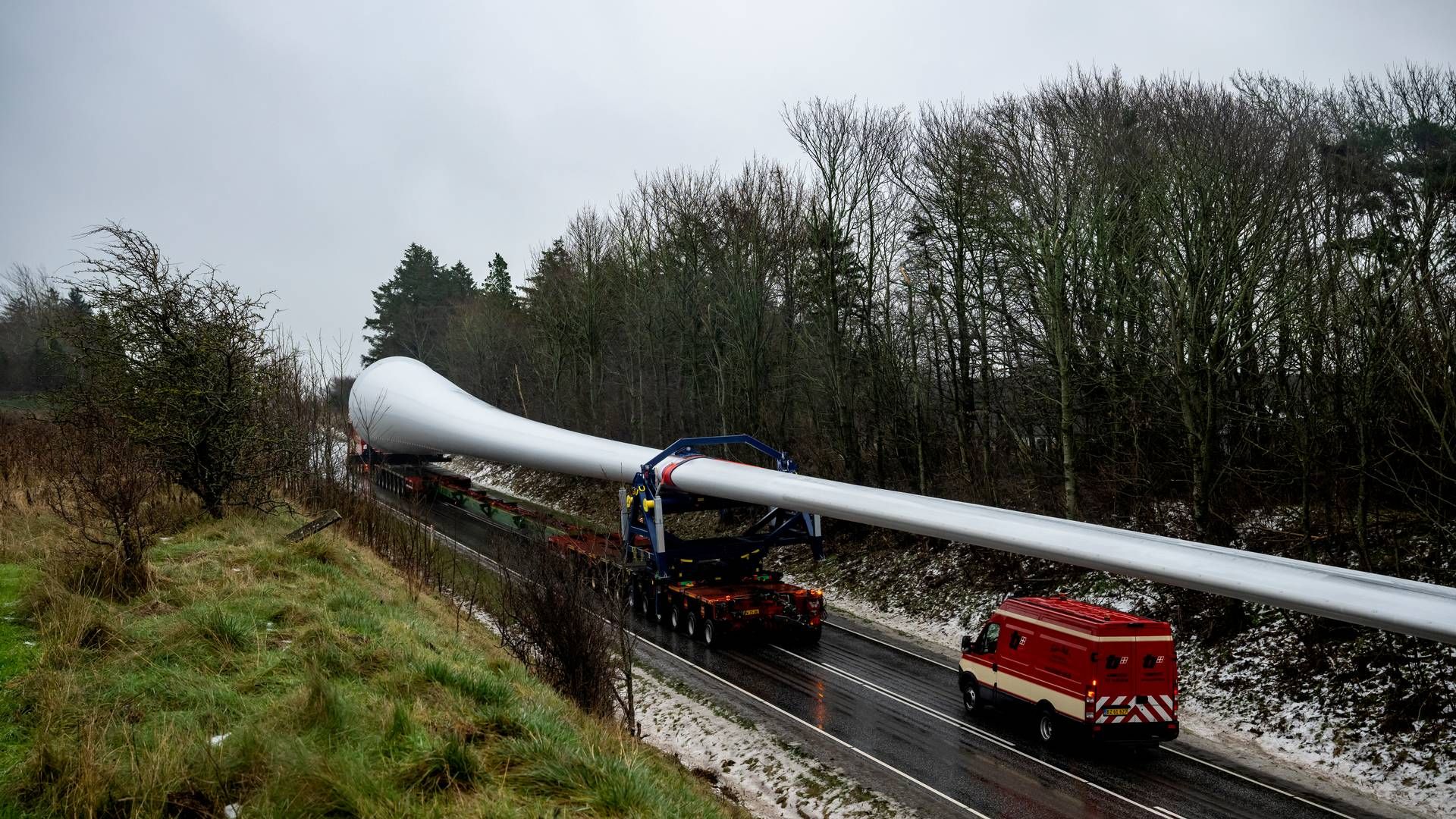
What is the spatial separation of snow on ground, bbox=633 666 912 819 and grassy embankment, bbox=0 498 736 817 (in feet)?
4.58

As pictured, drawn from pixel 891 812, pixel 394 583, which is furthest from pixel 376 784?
pixel 394 583

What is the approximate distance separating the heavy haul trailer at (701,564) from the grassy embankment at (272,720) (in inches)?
275

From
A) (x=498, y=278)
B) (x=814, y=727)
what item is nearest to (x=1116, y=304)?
(x=814, y=727)

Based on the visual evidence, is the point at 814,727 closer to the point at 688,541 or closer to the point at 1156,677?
the point at 1156,677

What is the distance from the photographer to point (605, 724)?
10.5 meters

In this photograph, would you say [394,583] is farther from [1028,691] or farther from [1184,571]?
[1184,571]

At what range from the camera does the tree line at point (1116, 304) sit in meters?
14.9

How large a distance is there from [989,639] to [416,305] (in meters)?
74.7

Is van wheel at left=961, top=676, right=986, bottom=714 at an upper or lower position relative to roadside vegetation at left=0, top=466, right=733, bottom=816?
lower

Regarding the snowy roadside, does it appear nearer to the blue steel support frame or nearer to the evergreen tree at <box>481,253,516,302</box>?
the blue steel support frame

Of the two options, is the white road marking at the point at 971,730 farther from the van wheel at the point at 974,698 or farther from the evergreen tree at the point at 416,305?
the evergreen tree at the point at 416,305

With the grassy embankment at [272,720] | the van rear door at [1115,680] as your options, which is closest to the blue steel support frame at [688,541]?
the van rear door at [1115,680]

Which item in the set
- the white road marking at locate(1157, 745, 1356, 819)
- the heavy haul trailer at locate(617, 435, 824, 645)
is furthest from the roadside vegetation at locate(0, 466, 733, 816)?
the heavy haul trailer at locate(617, 435, 824, 645)

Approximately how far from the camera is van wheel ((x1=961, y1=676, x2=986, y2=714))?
13945 mm
